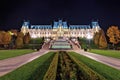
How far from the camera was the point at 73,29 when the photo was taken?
184375 mm

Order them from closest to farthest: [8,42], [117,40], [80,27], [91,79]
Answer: [91,79]
[117,40]
[8,42]
[80,27]

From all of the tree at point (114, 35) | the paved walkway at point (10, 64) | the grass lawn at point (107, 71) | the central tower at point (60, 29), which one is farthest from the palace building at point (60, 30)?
the grass lawn at point (107, 71)

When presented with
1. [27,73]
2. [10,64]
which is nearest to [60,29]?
[10,64]

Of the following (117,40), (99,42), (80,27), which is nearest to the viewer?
(99,42)

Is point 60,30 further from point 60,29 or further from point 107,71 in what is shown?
point 107,71

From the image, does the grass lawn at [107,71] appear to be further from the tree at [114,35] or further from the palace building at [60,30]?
the palace building at [60,30]

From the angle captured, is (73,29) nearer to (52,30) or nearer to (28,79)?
(52,30)

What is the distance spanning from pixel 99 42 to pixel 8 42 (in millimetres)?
37646

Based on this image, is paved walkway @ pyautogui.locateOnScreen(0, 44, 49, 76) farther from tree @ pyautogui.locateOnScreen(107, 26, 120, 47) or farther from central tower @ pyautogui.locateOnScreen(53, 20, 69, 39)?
central tower @ pyautogui.locateOnScreen(53, 20, 69, 39)

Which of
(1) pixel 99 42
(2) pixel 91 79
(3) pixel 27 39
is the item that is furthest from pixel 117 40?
(2) pixel 91 79

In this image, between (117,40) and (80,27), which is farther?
(80,27)

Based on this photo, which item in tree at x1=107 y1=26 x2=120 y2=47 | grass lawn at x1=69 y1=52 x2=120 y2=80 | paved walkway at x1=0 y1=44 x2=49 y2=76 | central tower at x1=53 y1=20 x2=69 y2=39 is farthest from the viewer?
central tower at x1=53 y1=20 x2=69 y2=39

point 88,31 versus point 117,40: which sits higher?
point 88,31

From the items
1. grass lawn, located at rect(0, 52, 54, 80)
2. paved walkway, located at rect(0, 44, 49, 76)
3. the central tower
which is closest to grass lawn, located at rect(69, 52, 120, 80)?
grass lawn, located at rect(0, 52, 54, 80)
